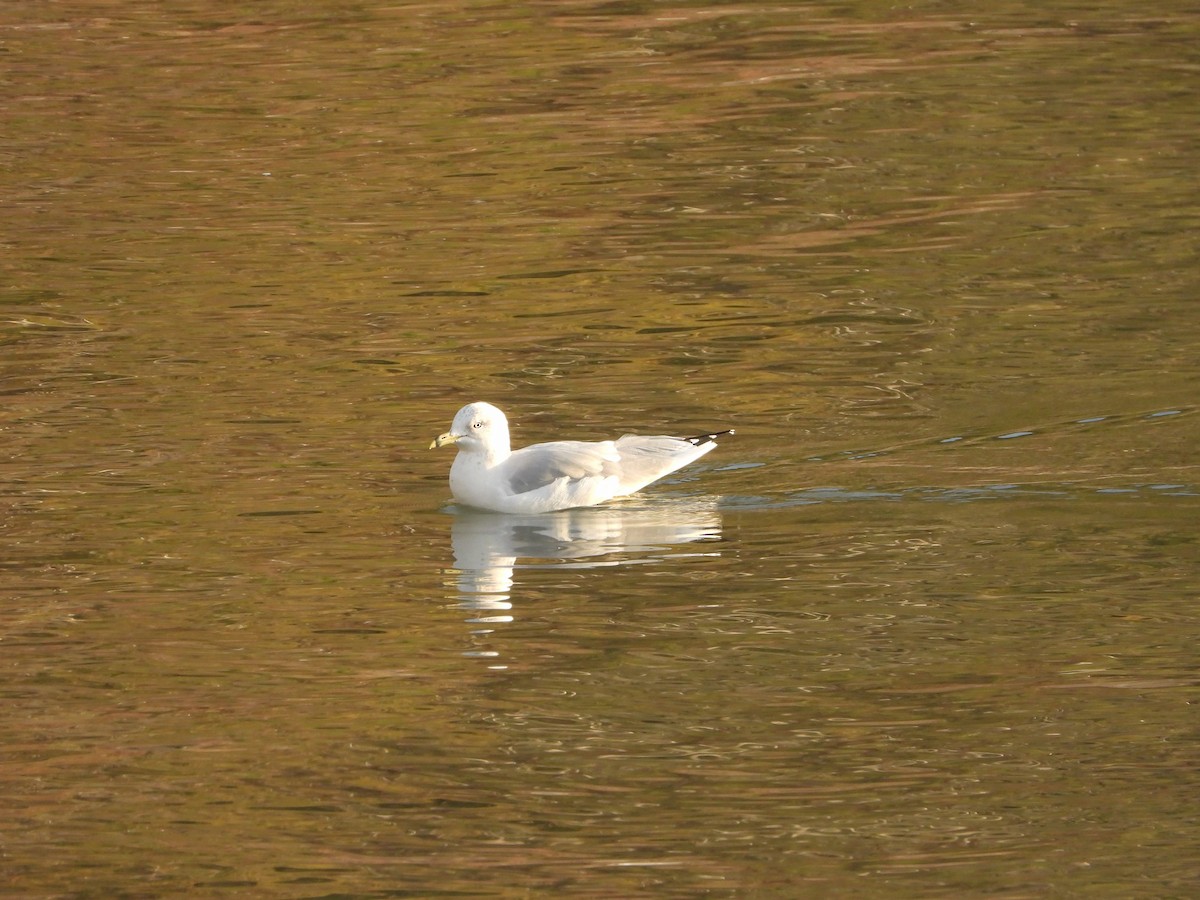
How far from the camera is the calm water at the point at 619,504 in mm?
7465

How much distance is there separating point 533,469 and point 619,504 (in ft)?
1.84

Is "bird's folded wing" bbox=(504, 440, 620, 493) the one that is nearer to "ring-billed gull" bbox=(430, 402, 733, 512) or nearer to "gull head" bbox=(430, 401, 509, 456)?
"ring-billed gull" bbox=(430, 402, 733, 512)

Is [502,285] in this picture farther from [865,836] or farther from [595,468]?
[865,836]

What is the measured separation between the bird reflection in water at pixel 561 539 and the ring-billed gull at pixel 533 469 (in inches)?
3.8

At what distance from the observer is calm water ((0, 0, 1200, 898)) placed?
7465 millimetres

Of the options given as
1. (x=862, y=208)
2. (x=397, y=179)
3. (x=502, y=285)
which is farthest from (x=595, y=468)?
(x=397, y=179)

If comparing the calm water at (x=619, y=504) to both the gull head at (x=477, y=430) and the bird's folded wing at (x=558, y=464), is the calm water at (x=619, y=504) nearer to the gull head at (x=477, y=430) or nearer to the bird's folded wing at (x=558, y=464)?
the bird's folded wing at (x=558, y=464)

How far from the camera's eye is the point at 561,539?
10.8 meters

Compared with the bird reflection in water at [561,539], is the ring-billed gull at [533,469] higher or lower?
higher

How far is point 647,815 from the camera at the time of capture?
7.40 meters

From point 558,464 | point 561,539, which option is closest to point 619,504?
point 558,464

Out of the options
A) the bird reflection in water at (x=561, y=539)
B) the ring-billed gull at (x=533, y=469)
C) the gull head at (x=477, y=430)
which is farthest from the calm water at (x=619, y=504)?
the gull head at (x=477, y=430)

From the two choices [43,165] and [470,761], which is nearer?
[470,761]

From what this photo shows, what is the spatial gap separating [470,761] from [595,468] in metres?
3.27
